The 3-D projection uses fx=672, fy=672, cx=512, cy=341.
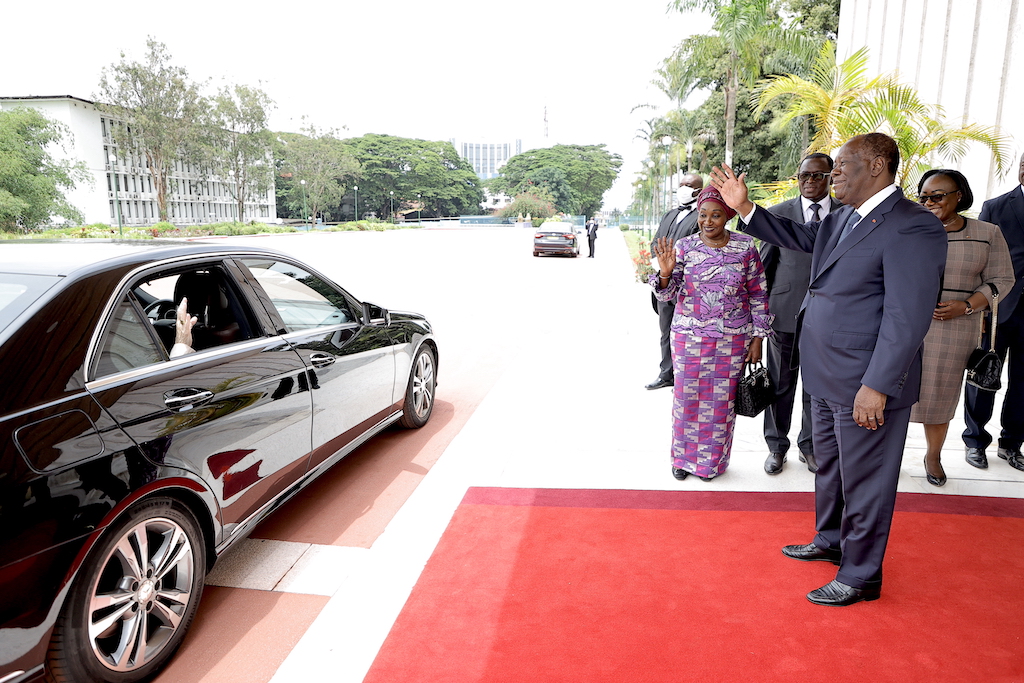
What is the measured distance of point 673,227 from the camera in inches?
247

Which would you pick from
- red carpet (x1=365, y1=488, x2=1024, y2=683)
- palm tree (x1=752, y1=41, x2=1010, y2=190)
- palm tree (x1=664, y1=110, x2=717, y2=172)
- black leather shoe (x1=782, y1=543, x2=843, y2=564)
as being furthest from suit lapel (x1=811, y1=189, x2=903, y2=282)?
palm tree (x1=664, y1=110, x2=717, y2=172)

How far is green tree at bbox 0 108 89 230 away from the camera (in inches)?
1494

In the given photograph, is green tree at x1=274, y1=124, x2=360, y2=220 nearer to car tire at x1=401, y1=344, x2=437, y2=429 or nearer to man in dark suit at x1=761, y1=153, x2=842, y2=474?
car tire at x1=401, y1=344, x2=437, y2=429

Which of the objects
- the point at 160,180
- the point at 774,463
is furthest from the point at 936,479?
the point at 160,180

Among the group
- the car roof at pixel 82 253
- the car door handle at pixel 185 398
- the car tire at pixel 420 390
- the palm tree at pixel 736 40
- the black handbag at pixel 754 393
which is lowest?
the car tire at pixel 420 390

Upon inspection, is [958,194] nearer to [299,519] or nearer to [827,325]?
[827,325]

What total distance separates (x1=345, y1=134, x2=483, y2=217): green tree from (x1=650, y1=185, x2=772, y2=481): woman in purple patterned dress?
344 ft

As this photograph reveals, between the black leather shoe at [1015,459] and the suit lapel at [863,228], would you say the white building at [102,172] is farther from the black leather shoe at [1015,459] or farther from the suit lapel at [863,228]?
the suit lapel at [863,228]

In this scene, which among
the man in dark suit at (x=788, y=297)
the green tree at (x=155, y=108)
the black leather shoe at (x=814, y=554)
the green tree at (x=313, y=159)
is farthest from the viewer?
the green tree at (x=313, y=159)

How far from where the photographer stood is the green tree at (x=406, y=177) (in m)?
106

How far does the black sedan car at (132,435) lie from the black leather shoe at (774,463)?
9.31 ft

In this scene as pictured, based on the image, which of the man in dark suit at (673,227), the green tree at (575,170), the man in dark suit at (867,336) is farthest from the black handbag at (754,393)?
the green tree at (575,170)

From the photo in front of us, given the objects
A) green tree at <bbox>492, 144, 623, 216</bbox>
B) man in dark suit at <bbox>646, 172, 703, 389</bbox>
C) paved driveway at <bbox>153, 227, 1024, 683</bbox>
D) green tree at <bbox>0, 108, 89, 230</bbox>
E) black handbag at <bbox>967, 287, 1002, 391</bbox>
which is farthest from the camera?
green tree at <bbox>492, 144, 623, 216</bbox>

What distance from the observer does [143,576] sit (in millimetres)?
2447
